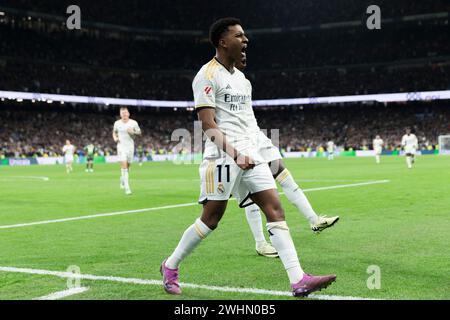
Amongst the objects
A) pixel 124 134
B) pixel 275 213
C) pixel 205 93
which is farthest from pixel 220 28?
pixel 124 134

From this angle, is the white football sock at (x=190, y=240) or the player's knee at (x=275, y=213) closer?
the player's knee at (x=275, y=213)

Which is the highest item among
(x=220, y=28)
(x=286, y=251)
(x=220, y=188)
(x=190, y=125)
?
(x=190, y=125)

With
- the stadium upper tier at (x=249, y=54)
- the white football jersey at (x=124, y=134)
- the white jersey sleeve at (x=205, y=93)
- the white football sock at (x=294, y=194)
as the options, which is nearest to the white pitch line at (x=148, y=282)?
the white jersey sleeve at (x=205, y=93)

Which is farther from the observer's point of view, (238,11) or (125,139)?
(238,11)

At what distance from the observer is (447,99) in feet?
210

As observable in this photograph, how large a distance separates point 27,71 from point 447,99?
155ft

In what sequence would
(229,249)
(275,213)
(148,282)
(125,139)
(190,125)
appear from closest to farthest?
(275,213), (148,282), (229,249), (125,139), (190,125)

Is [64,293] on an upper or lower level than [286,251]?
lower

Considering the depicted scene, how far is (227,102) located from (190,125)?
229ft

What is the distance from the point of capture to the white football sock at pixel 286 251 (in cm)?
455

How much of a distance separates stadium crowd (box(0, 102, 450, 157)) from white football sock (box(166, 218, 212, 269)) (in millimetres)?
49883

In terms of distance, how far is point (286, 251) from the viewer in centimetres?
465

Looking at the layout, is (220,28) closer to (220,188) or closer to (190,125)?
(220,188)

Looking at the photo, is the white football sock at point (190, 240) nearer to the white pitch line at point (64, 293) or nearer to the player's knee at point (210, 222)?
the player's knee at point (210, 222)
